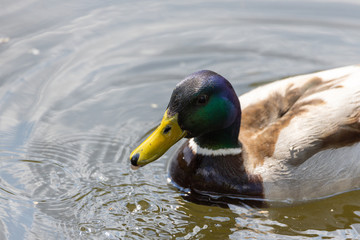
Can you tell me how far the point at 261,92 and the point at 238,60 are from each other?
194cm

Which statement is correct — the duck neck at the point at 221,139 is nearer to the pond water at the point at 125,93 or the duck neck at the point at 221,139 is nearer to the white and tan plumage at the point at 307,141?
the white and tan plumage at the point at 307,141

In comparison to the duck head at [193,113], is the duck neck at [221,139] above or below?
below

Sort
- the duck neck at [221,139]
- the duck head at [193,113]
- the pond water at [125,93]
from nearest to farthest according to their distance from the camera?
the duck head at [193,113] < the pond water at [125,93] < the duck neck at [221,139]

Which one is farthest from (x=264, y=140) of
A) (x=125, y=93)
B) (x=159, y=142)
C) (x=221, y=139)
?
(x=125, y=93)

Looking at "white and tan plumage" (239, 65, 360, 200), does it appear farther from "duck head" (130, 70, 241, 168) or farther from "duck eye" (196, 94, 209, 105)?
"duck eye" (196, 94, 209, 105)

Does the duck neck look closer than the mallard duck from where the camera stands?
No

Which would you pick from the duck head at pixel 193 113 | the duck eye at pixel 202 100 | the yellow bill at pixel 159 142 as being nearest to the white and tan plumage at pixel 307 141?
the duck head at pixel 193 113

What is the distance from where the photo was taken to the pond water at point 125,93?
577cm

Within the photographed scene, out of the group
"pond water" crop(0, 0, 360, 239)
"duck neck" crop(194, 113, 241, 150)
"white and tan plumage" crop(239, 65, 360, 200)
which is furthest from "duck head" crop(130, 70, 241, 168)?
"pond water" crop(0, 0, 360, 239)

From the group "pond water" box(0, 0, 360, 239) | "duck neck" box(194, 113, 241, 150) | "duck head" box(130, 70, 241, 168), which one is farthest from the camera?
"duck neck" box(194, 113, 241, 150)

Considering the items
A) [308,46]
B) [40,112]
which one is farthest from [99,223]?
[308,46]

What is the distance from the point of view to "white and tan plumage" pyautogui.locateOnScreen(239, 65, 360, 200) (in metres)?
5.82

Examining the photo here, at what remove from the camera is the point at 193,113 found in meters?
5.66

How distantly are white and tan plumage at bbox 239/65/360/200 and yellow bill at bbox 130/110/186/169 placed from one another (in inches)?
33.1
